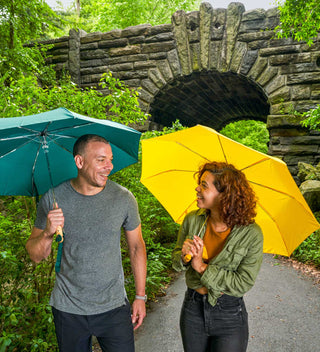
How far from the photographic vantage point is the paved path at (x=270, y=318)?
3545 millimetres

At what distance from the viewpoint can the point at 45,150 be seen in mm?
1804

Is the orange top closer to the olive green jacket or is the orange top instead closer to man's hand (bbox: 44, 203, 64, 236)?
the olive green jacket

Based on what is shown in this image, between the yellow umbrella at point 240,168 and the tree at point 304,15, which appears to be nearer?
the yellow umbrella at point 240,168

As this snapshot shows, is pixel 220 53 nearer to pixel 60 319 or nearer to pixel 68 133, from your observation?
pixel 68 133

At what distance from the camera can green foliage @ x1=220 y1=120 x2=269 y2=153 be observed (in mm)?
23828

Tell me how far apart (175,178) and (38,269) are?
1.71 meters

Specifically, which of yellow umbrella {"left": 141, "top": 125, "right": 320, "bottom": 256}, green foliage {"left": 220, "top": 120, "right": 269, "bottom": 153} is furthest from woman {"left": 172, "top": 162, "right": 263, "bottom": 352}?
green foliage {"left": 220, "top": 120, "right": 269, "bottom": 153}

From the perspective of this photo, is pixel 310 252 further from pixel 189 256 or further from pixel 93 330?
pixel 93 330

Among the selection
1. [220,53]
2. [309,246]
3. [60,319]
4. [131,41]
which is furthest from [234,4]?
[60,319]

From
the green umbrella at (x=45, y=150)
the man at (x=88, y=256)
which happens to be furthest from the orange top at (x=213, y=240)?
the green umbrella at (x=45, y=150)

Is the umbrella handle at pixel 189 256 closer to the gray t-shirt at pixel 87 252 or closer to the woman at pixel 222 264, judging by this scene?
the woman at pixel 222 264

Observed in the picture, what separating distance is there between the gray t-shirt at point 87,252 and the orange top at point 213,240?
57 cm

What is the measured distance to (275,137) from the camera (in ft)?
28.9

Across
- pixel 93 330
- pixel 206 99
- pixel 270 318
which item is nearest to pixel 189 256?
pixel 93 330
